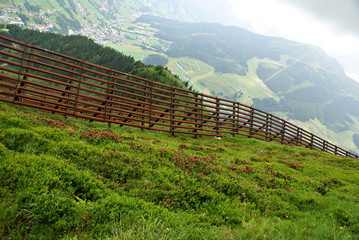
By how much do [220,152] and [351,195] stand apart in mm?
5808

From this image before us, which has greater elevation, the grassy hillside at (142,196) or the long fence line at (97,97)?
the long fence line at (97,97)

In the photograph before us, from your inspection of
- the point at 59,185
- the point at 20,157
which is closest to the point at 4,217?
the point at 59,185

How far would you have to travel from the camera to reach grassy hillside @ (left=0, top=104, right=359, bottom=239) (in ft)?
11.7

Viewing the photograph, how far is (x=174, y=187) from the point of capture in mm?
5793

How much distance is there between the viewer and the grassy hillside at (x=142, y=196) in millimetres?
3576

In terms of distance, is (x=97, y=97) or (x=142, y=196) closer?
(x=142, y=196)

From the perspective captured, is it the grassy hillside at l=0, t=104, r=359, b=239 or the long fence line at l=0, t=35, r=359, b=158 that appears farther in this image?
the long fence line at l=0, t=35, r=359, b=158

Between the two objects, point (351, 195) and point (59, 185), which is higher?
point (351, 195)

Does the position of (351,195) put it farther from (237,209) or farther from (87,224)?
(87,224)

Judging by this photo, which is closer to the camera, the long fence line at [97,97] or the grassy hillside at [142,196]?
the grassy hillside at [142,196]

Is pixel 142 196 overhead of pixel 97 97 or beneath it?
beneath

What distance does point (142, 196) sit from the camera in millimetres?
5105

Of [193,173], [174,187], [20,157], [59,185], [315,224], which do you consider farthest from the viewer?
[193,173]

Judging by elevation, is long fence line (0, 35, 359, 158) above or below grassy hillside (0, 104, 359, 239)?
above
